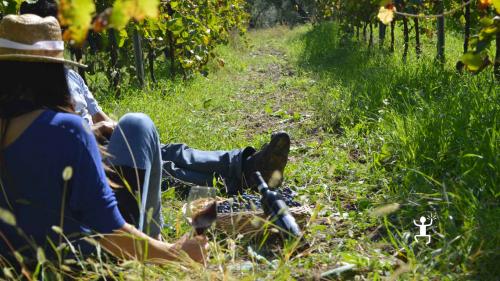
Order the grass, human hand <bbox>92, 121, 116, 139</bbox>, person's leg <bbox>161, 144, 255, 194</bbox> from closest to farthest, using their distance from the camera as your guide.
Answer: the grass < human hand <bbox>92, 121, 116, 139</bbox> < person's leg <bbox>161, 144, 255, 194</bbox>

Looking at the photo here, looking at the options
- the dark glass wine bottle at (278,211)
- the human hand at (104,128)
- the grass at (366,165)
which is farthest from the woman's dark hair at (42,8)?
the dark glass wine bottle at (278,211)

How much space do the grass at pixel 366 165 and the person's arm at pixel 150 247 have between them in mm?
54

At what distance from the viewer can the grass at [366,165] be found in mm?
2488

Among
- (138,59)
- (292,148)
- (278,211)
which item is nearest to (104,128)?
(278,211)

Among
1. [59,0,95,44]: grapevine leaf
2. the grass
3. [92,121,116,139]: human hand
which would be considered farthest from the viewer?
[92,121,116,139]: human hand

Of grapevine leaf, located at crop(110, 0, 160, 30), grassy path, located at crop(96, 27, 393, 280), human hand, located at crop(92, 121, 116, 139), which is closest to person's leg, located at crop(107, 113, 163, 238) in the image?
grassy path, located at crop(96, 27, 393, 280)

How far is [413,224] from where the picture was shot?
311cm

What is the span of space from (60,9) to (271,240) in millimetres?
2378

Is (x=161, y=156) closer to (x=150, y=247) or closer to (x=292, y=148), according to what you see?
(x=150, y=247)

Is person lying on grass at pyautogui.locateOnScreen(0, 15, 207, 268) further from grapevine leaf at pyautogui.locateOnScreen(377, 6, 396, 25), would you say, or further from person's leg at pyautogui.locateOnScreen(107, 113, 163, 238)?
grapevine leaf at pyautogui.locateOnScreen(377, 6, 396, 25)

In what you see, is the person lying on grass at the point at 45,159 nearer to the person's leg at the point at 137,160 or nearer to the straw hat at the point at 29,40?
the straw hat at the point at 29,40

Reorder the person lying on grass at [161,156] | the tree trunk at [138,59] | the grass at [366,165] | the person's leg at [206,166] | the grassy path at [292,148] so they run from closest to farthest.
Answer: the grass at [366,165] < the grassy path at [292,148] < the person lying on grass at [161,156] < the person's leg at [206,166] < the tree trunk at [138,59]

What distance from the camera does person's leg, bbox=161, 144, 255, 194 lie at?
409 centimetres

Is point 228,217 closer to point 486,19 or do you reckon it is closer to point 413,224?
point 413,224
